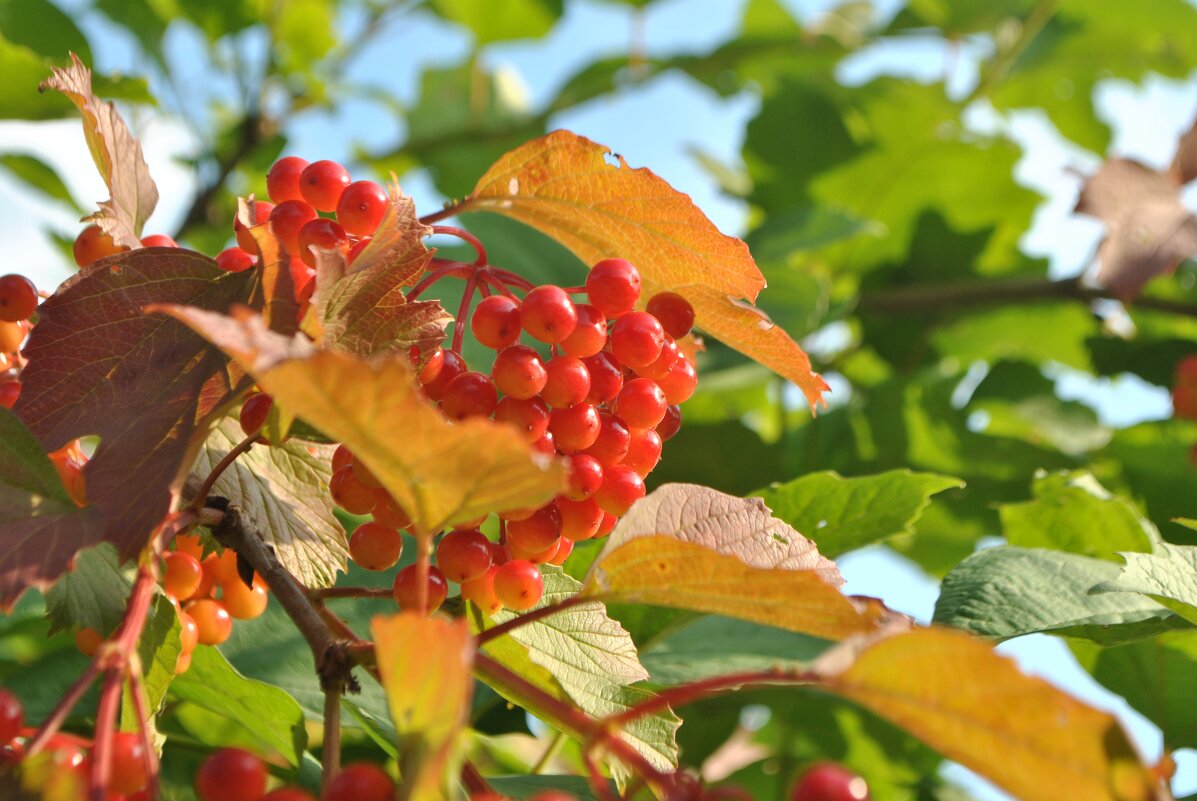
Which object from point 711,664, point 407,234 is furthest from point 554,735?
point 407,234

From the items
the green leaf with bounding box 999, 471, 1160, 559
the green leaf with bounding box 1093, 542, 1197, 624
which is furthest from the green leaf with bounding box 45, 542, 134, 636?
the green leaf with bounding box 999, 471, 1160, 559

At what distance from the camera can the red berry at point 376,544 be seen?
72 centimetres

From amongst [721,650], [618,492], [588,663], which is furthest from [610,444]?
[721,650]

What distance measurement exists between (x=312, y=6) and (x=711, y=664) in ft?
6.10

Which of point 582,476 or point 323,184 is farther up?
point 323,184

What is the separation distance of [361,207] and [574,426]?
0.20 m

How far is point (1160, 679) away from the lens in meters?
0.96

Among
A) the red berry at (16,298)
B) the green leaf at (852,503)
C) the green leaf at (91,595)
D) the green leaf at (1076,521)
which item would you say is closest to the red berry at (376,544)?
the green leaf at (91,595)

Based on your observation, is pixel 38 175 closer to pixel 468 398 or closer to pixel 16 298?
pixel 16 298

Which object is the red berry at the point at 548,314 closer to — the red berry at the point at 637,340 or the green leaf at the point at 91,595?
the red berry at the point at 637,340

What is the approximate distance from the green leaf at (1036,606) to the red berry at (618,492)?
229mm

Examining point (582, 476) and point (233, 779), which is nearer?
point (233, 779)

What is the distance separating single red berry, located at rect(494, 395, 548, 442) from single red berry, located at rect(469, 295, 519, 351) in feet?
0.14

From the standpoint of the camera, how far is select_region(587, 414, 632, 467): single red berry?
2.37 feet
